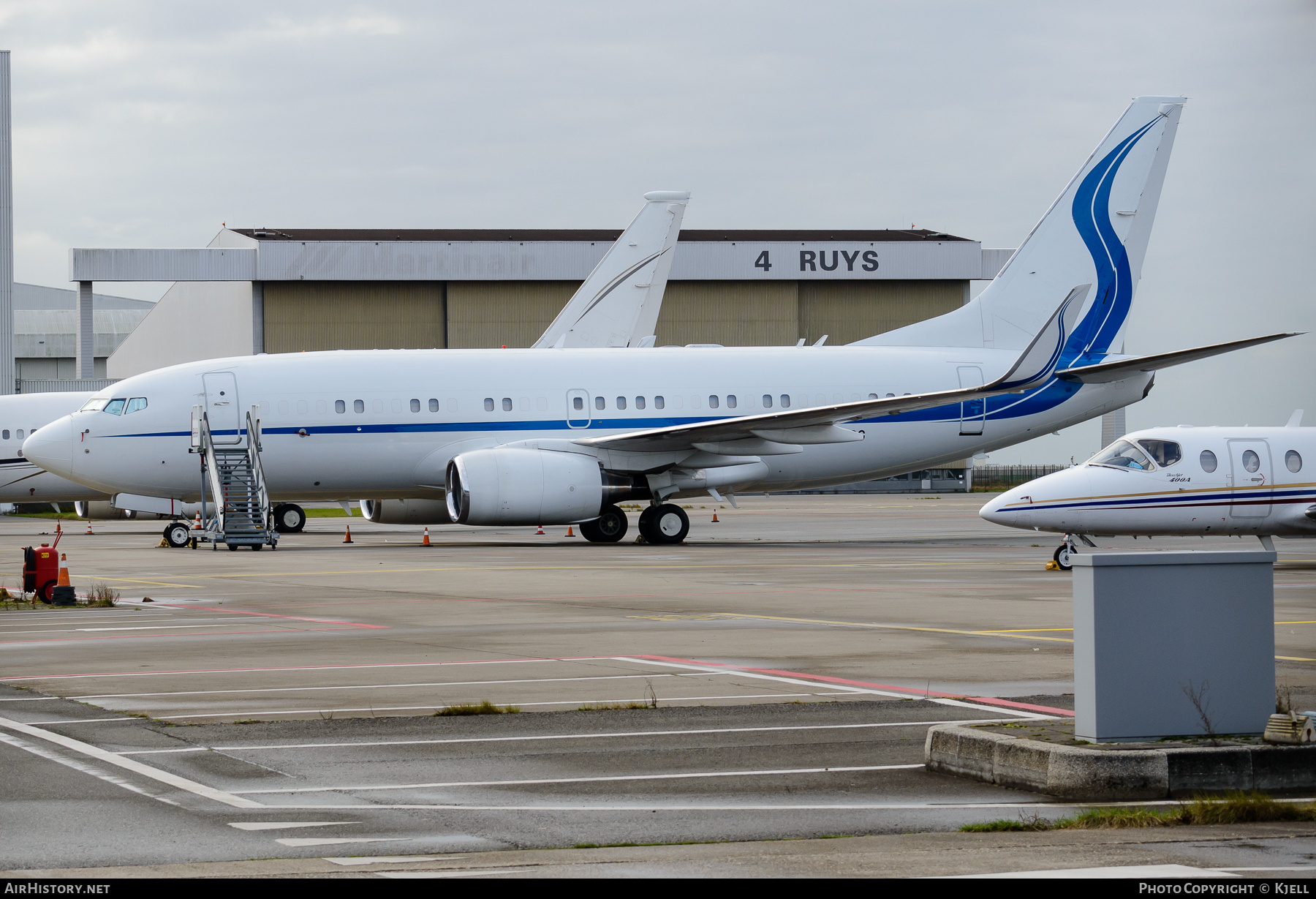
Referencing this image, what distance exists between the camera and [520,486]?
30828 mm

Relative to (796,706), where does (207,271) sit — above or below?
above

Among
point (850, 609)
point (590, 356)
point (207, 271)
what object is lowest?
point (850, 609)

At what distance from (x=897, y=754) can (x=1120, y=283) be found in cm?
3021

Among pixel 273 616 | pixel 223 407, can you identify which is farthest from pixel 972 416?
pixel 273 616

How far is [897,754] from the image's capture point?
9156mm

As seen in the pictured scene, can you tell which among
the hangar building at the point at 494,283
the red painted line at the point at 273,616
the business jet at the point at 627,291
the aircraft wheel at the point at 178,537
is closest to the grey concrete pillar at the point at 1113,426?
the hangar building at the point at 494,283

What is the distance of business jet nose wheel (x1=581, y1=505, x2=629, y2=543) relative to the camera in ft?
110

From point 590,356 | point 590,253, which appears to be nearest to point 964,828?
point 590,356

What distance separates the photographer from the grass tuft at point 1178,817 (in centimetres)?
717

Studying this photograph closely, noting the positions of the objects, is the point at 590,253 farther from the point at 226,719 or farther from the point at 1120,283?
the point at 226,719

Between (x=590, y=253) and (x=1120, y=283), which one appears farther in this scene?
(x=590, y=253)

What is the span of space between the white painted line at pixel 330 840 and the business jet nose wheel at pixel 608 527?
26.3 m

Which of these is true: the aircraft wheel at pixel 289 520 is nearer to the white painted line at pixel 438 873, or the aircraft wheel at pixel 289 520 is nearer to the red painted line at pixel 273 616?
the red painted line at pixel 273 616

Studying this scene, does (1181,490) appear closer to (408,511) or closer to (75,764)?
(75,764)
